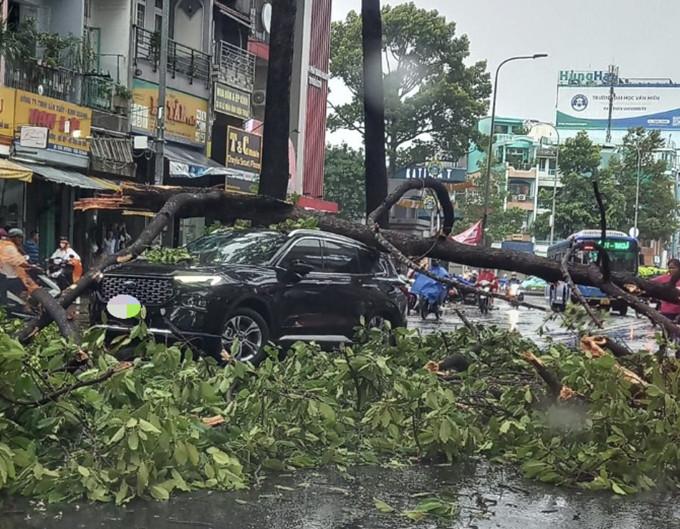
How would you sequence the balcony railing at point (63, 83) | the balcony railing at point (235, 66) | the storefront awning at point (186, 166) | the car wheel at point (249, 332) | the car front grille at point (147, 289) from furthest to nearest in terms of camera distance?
1. the balcony railing at point (235, 66)
2. the storefront awning at point (186, 166)
3. the balcony railing at point (63, 83)
4. the car wheel at point (249, 332)
5. the car front grille at point (147, 289)

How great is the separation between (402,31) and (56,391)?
5598 cm

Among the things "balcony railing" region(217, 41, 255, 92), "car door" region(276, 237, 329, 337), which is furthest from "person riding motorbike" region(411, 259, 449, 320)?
"car door" region(276, 237, 329, 337)

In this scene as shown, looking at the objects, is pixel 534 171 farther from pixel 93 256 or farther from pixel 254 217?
pixel 254 217

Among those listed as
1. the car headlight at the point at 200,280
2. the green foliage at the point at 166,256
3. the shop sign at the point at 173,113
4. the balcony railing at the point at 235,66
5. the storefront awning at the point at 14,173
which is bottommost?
the car headlight at the point at 200,280

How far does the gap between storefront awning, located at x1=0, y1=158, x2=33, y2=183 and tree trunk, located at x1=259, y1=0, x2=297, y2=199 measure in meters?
9.91

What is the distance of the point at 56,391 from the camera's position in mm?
5730

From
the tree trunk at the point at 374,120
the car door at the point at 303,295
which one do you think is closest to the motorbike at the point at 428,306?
the tree trunk at the point at 374,120

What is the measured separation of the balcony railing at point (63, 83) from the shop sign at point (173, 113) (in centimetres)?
133

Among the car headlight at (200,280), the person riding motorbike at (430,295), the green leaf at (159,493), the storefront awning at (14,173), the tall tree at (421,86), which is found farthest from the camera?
the tall tree at (421,86)

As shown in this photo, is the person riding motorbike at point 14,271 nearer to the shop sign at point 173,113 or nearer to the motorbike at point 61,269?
the motorbike at point 61,269

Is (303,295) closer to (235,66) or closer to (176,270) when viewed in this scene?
(176,270)

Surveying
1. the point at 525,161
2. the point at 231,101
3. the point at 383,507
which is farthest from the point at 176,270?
the point at 525,161

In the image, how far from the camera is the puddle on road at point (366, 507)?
515 centimetres

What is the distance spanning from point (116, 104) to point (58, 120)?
3.34m
